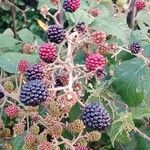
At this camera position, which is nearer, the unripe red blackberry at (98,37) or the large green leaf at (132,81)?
the unripe red blackberry at (98,37)

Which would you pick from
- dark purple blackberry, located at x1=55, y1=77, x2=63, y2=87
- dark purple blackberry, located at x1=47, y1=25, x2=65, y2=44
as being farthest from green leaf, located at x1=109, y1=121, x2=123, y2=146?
dark purple blackberry, located at x1=47, y1=25, x2=65, y2=44

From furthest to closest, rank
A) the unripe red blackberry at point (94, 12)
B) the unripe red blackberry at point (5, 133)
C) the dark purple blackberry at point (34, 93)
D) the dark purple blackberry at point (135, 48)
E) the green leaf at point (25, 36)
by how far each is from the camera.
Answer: the green leaf at point (25, 36) < the unripe red blackberry at point (94, 12) < the unripe red blackberry at point (5, 133) < the dark purple blackberry at point (135, 48) < the dark purple blackberry at point (34, 93)

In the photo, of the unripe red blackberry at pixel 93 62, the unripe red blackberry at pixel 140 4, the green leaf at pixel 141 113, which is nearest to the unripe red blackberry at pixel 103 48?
the unripe red blackberry at pixel 93 62

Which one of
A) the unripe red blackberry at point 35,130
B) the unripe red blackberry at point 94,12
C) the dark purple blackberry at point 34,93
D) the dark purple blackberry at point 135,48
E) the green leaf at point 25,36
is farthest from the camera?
the green leaf at point 25,36

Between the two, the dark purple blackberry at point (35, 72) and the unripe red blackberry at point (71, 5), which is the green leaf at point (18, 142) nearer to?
the dark purple blackberry at point (35, 72)

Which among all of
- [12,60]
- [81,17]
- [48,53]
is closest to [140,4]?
[81,17]

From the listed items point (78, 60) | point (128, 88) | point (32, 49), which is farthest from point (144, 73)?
point (32, 49)

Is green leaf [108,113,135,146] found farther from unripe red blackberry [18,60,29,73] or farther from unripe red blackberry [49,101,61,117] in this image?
unripe red blackberry [18,60,29,73]

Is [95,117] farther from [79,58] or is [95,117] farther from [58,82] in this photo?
[79,58]
